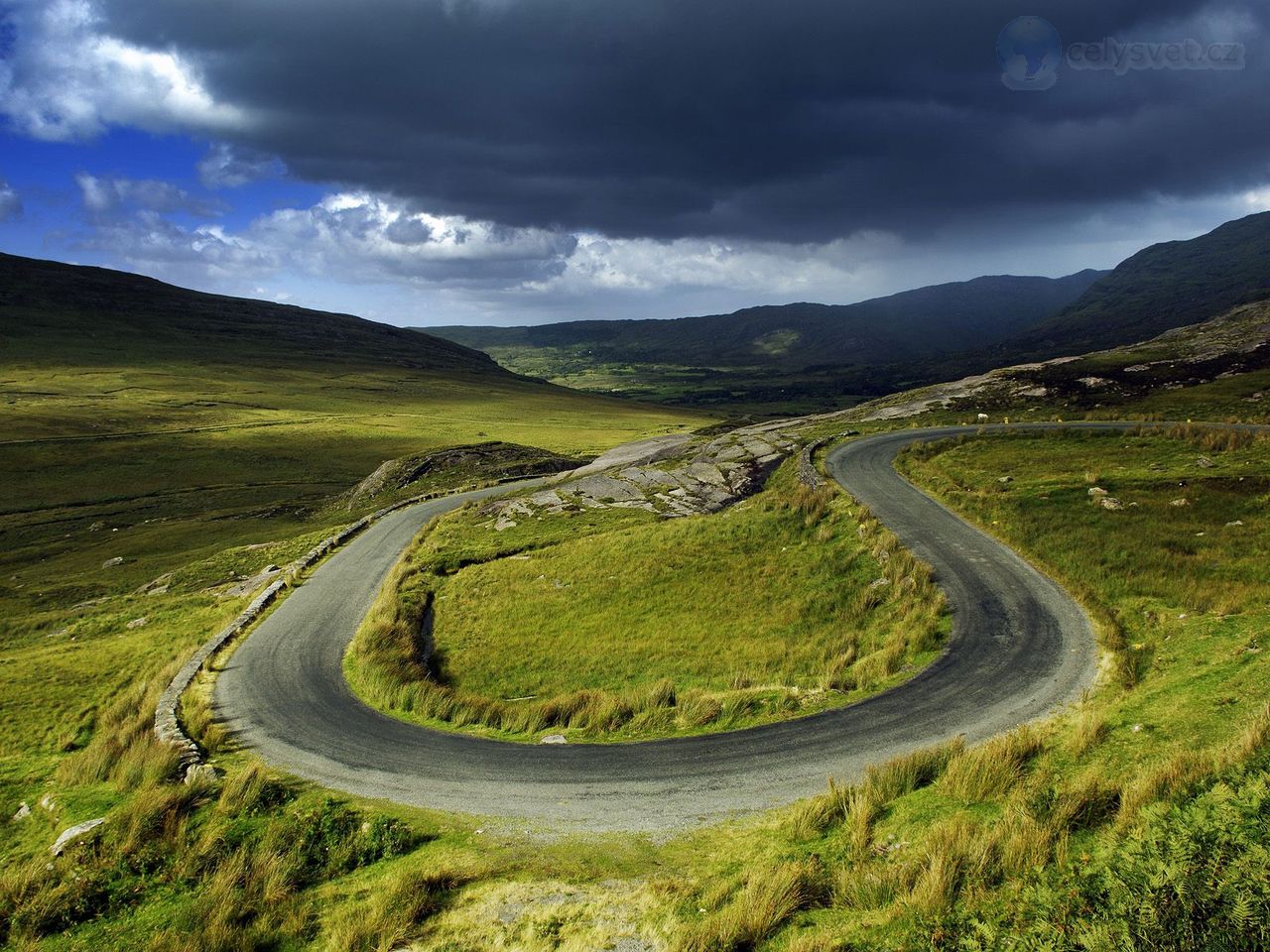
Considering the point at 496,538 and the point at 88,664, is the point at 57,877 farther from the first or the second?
the point at 496,538

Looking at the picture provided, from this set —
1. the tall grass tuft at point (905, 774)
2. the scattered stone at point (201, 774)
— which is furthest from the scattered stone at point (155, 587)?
the tall grass tuft at point (905, 774)

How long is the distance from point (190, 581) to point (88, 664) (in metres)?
14.7

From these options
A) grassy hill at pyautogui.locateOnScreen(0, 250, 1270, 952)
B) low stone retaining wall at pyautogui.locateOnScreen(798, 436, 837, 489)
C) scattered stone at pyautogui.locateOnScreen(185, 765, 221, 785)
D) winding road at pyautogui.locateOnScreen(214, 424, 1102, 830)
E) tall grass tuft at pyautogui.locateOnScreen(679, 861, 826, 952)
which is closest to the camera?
grassy hill at pyautogui.locateOnScreen(0, 250, 1270, 952)

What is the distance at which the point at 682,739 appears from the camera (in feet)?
50.6

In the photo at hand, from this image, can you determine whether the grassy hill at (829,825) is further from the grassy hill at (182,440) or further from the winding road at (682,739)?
the grassy hill at (182,440)

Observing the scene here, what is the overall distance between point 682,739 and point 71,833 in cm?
1219

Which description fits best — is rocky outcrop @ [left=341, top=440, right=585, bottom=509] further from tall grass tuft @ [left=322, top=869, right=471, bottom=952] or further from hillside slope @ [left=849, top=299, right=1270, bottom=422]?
tall grass tuft @ [left=322, top=869, right=471, bottom=952]

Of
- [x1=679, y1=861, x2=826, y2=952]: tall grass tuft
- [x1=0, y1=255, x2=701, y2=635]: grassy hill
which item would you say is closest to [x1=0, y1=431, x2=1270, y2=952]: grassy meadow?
[x1=679, y1=861, x2=826, y2=952]: tall grass tuft

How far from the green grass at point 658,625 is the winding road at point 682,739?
101cm

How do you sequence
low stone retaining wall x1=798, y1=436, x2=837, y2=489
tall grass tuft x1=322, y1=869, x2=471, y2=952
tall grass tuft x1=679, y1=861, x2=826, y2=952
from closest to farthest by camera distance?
tall grass tuft x1=679, y1=861, x2=826, y2=952 → tall grass tuft x1=322, y1=869, x2=471, y2=952 → low stone retaining wall x1=798, y1=436, x2=837, y2=489

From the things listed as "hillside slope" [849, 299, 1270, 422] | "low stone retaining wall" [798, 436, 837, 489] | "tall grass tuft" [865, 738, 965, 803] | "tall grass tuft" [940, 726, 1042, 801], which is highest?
"hillside slope" [849, 299, 1270, 422]

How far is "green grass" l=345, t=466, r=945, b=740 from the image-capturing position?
1772cm

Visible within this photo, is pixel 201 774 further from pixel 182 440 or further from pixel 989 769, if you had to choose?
pixel 182 440

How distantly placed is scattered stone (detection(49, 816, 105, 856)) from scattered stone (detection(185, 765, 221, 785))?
1860 millimetres
